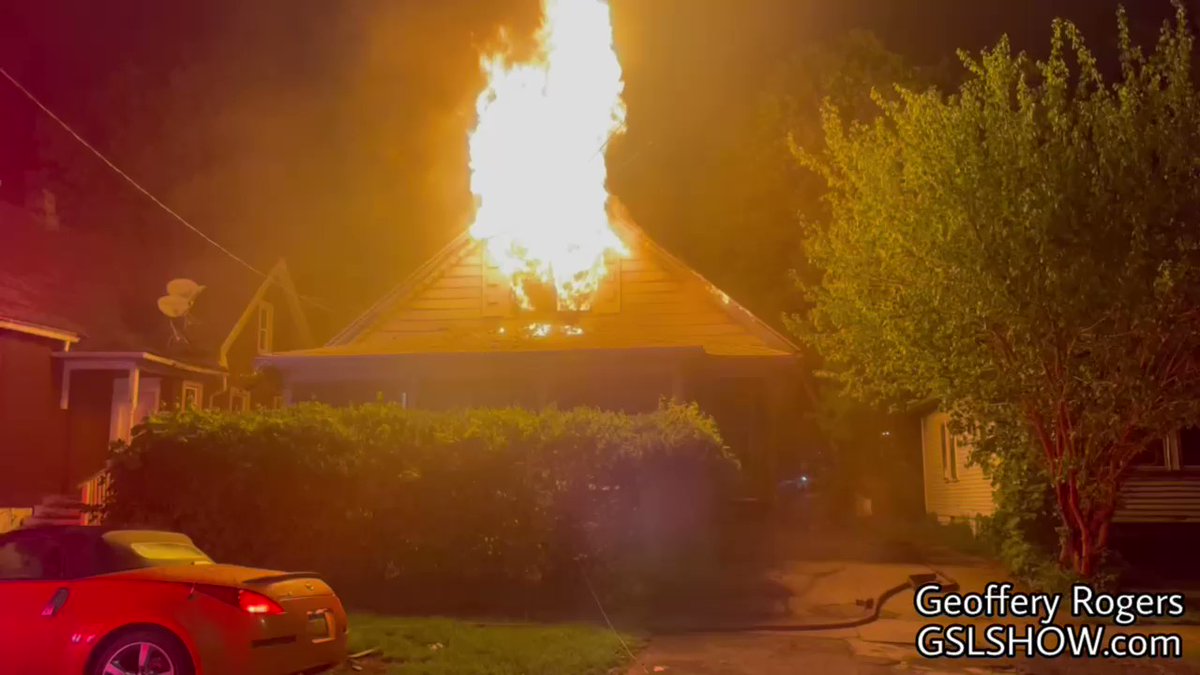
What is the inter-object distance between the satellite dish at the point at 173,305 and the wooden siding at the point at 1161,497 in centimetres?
2070

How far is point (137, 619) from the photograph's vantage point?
7500 millimetres

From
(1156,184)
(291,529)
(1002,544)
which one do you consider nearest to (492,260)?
(291,529)

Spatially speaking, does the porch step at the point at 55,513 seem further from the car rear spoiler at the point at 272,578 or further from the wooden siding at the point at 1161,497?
the wooden siding at the point at 1161,497

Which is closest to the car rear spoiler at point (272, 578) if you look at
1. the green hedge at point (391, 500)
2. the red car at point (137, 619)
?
the red car at point (137, 619)

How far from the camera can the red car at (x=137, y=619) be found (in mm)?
7484

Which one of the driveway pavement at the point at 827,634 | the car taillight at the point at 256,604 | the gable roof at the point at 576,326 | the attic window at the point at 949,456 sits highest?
the gable roof at the point at 576,326

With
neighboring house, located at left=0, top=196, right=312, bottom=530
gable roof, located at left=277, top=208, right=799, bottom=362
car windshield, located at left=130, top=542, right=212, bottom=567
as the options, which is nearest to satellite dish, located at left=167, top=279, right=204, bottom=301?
neighboring house, located at left=0, top=196, right=312, bottom=530

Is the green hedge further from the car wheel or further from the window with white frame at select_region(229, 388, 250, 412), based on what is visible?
the window with white frame at select_region(229, 388, 250, 412)

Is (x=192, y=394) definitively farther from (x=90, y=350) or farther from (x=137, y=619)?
(x=137, y=619)

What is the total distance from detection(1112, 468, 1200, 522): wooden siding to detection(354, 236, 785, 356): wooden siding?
6958 millimetres

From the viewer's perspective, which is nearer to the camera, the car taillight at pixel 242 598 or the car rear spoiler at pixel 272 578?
the car taillight at pixel 242 598

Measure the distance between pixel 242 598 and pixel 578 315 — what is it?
1577cm

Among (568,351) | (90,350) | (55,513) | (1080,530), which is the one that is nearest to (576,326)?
(568,351)

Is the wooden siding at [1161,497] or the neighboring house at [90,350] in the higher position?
the neighboring house at [90,350]
